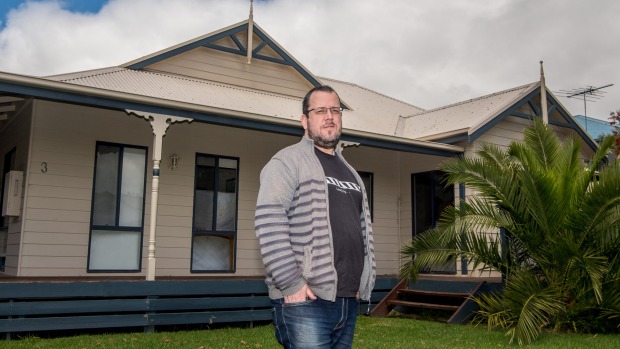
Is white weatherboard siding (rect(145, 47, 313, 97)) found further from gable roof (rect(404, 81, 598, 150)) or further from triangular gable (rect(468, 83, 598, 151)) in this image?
triangular gable (rect(468, 83, 598, 151))

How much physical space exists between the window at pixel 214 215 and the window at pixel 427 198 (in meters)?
4.12

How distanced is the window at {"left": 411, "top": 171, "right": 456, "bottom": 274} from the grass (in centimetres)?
431

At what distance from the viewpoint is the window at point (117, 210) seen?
9430 mm

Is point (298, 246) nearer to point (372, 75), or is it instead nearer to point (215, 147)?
point (215, 147)

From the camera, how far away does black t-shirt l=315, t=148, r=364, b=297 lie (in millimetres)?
2604

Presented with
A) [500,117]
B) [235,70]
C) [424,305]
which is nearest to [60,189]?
[235,70]

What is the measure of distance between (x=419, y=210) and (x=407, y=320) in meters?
3.69

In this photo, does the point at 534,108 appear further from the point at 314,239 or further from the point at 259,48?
the point at 314,239

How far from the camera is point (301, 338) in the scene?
2473mm

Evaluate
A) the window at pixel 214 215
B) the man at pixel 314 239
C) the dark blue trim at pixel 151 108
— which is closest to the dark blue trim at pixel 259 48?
the window at pixel 214 215

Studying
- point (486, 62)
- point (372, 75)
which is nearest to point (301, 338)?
point (486, 62)

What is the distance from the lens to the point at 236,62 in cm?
1158

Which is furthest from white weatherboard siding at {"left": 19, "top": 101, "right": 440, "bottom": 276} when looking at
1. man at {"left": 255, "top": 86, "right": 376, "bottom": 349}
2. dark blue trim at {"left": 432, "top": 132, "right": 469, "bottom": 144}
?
man at {"left": 255, "top": 86, "right": 376, "bottom": 349}

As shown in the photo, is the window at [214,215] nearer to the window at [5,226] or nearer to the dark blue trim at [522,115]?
the window at [5,226]
